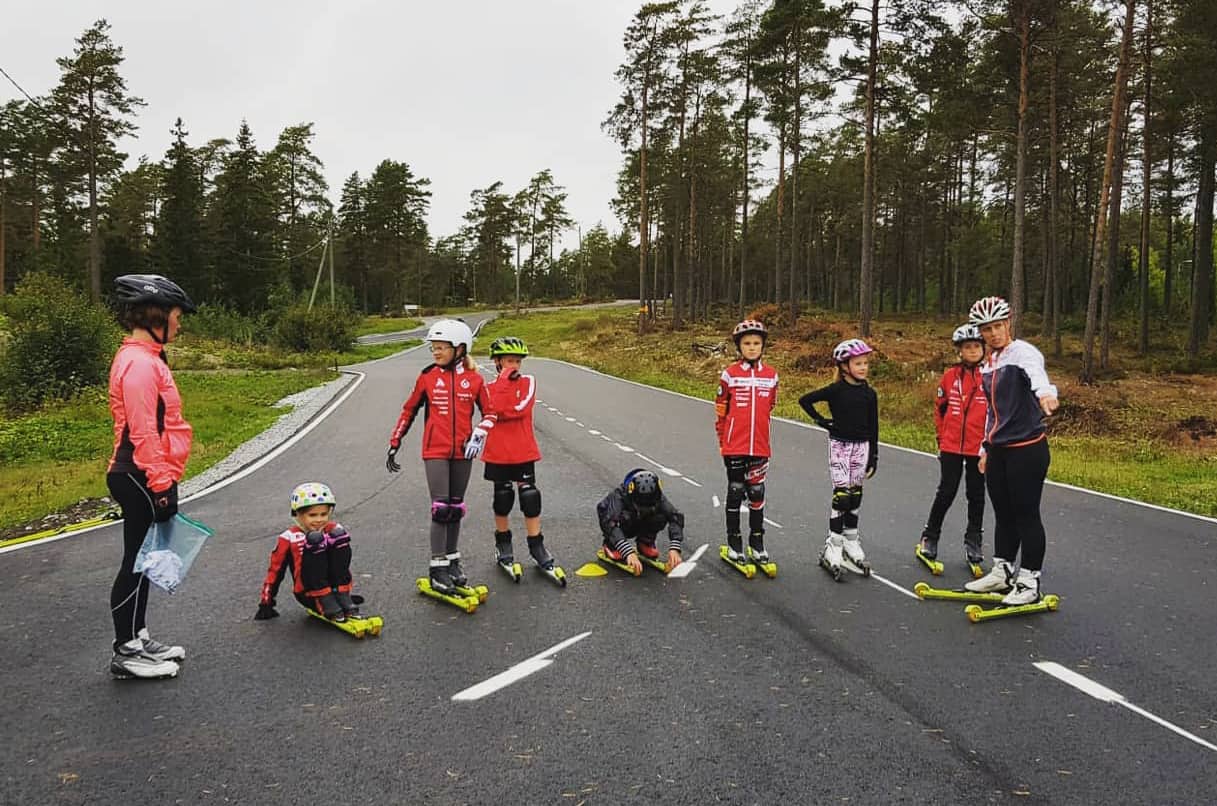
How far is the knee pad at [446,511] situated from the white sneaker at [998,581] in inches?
155

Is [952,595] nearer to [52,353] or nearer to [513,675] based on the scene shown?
[513,675]

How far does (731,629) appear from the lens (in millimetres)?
4918

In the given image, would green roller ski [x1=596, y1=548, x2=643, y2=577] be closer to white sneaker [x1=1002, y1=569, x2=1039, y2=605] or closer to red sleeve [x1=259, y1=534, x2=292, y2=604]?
red sleeve [x1=259, y1=534, x2=292, y2=604]

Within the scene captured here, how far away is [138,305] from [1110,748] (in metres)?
5.52

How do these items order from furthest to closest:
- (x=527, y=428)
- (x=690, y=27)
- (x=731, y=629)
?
(x=690, y=27)
(x=527, y=428)
(x=731, y=629)

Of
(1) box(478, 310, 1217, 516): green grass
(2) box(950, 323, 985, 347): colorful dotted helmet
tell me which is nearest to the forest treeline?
(1) box(478, 310, 1217, 516): green grass

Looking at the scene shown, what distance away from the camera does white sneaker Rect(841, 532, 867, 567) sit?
607cm

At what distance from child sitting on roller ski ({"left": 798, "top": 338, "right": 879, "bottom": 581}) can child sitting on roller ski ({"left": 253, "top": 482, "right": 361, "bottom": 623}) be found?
3.77 m

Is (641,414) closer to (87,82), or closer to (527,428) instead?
(527,428)

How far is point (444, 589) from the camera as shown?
545 cm

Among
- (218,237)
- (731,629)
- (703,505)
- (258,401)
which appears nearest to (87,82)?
(218,237)

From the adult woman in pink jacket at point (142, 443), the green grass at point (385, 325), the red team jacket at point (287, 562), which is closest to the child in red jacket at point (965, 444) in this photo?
the red team jacket at point (287, 562)

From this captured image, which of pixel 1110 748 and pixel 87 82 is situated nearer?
pixel 1110 748

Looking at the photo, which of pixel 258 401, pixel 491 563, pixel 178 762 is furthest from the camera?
pixel 258 401
